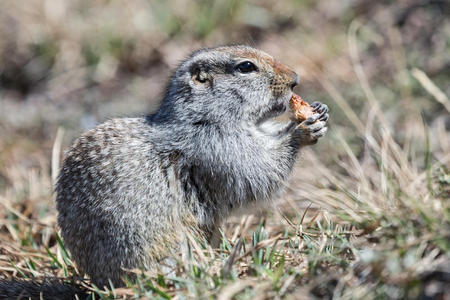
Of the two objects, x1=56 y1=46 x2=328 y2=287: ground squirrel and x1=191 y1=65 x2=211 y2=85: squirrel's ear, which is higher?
x1=191 y1=65 x2=211 y2=85: squirrel's ear

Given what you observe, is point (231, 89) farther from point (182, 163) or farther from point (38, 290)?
point (38, 290)

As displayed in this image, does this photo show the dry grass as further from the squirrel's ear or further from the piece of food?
the squirrel's ear

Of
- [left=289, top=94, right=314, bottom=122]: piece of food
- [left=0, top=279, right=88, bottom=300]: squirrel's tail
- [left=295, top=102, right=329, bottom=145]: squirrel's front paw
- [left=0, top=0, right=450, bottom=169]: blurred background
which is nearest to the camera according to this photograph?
[left=0, top=279, right=88, bottom=300]: squirrel's tail

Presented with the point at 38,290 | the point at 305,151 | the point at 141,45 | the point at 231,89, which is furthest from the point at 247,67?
the point at 141,45

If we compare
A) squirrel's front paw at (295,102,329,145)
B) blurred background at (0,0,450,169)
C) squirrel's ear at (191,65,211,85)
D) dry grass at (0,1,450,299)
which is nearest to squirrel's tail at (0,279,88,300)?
dry grass at (0,1,450,299)

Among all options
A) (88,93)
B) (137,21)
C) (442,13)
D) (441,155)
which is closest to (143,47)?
(137,21)

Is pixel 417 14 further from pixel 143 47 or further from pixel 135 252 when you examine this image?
pixel 135 252
